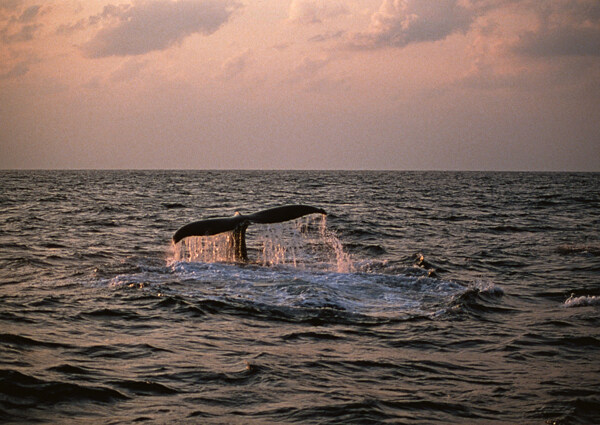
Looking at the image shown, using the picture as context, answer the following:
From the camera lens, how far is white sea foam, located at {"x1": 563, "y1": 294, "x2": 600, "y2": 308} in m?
9.91

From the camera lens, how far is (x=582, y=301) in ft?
33.1

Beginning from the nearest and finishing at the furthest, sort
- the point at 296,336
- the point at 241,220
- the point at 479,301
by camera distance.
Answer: the point at 296,336
the point at 479,301
the point at 241,220

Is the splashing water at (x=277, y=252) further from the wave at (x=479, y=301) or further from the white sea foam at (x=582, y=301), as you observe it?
the white sea foam at (x=582, y=301)

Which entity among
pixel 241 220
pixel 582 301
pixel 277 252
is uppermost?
pixel 241 220

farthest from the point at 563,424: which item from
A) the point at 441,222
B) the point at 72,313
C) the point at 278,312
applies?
the point at 441,222

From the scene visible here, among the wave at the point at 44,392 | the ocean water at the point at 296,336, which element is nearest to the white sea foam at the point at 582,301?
the ocean water at the point at 296,336

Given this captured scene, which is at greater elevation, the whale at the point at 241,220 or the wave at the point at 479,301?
the whale at the point at 241,220

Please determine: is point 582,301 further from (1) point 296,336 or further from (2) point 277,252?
(2) point 277,252

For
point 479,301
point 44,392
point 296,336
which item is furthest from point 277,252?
point 44,392

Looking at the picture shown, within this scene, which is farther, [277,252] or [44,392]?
[277,252]

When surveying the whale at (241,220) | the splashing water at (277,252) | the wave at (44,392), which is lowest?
the wave at (44,392)

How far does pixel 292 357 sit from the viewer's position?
6.76 meters

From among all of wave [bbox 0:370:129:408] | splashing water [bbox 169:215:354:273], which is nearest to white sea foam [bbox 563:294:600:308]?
splashing water [bbox 169:215:354:273]

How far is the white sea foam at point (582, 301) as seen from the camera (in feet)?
32.5
